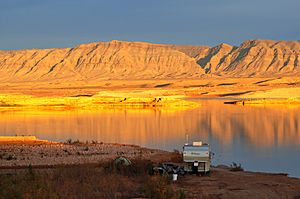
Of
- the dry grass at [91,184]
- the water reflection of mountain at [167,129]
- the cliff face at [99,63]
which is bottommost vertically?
the water reflection of mountain at [167,129]

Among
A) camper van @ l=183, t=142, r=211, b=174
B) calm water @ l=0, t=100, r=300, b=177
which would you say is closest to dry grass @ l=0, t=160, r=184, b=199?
camper van @ l=183, t=142, r=211, b=174

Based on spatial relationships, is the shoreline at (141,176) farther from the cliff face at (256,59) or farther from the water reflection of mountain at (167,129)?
the cliff face at (256,59)

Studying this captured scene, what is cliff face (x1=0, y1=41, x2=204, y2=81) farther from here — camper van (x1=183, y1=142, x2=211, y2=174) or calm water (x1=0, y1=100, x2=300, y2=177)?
camper van (x1=183, y1=142, x2=211, y2=174)

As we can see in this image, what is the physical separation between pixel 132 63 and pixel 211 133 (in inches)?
5440

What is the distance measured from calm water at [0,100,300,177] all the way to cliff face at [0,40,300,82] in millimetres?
112092

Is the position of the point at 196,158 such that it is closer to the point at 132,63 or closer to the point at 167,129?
the point at 167,129

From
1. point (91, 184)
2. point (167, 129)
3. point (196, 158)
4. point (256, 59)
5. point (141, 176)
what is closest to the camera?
point (91, 184)

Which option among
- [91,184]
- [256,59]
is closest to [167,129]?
[91,184]

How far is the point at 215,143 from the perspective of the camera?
2411 centimetres

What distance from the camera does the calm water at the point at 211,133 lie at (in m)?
20.0

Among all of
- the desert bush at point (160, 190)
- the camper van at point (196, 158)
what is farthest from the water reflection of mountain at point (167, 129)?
the desert bush at point (160, 190)

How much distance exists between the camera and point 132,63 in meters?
166

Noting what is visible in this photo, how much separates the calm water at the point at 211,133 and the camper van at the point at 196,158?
4.35 m

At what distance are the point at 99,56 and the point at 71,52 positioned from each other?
12716 millimetres
